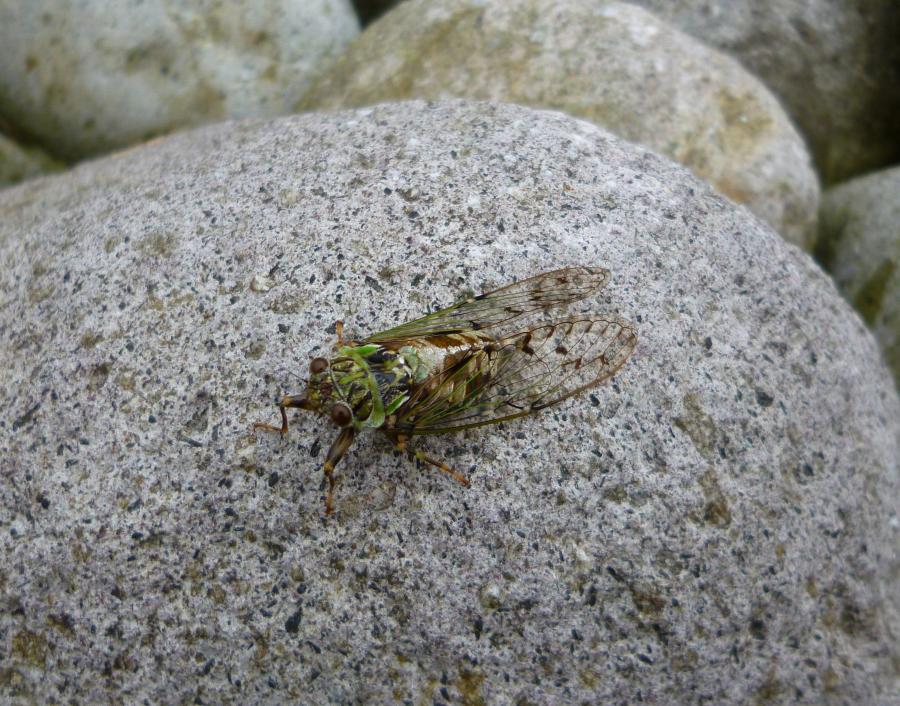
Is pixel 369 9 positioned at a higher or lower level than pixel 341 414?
lower

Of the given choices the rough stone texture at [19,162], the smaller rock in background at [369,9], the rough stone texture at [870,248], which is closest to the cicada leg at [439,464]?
the rough stone texture at [870,248]

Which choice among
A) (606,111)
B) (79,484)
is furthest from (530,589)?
(606,111)

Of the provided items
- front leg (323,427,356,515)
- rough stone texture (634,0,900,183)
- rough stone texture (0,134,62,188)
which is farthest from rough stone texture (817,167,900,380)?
rough stone texture (0,134,62,188)

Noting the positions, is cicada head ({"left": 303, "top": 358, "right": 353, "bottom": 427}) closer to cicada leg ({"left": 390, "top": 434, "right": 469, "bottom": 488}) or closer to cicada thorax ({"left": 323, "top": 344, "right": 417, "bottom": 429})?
cicada thorax ({"left": 323, "top": 344, "right": 417, "bottom": 429})

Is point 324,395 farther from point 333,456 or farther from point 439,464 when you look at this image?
point 439,464

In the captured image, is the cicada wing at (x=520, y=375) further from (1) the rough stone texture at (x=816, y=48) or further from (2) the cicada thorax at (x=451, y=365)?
(1) the rough stone texture at (x=816, y=48)

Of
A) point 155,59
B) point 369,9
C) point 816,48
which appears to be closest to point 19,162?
point 155,59

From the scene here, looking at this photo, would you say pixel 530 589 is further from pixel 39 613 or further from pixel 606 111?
pixel 606 111
